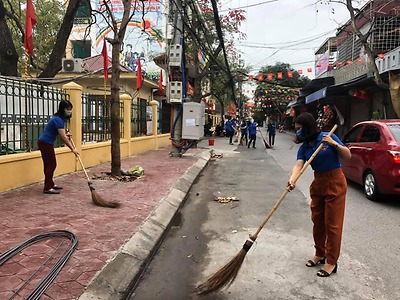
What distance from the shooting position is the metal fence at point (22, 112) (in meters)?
6.65

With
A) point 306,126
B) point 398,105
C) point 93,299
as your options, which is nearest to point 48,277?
point 93,299

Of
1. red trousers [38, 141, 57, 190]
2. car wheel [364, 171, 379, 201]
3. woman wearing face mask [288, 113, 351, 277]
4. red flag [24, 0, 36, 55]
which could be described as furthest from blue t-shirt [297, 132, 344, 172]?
red flag [24, 0, 36, 55]

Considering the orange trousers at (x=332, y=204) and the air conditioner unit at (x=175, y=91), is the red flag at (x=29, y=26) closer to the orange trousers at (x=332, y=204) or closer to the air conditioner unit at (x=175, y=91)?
the orange trousers at (x=332, y=204)

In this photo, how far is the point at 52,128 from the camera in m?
6.54

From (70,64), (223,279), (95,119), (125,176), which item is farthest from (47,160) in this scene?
(70,64)

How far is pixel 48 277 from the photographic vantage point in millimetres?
3287

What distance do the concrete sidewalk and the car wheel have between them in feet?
11.8

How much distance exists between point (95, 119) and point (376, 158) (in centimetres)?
733

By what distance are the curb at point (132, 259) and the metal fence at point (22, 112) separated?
3015 millimetres

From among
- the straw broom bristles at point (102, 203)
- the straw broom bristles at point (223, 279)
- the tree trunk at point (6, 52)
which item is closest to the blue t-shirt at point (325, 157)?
the straw broom bristles at point (223, 279)

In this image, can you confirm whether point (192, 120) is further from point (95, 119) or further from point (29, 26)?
point (29, 26)

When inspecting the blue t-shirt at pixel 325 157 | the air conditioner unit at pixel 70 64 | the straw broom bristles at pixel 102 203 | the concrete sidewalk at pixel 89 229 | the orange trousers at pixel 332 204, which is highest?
the air conditioner unit at pixel 70 64

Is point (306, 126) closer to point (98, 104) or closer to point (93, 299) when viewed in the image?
point (93, 299)

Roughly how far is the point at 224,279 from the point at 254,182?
19.8 ft
